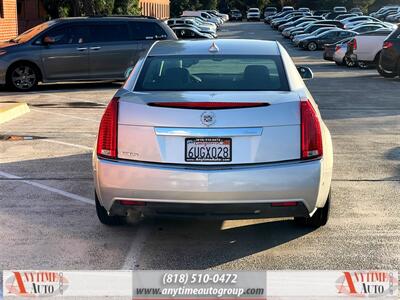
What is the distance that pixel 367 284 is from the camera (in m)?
4.42

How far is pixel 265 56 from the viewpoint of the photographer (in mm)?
5902

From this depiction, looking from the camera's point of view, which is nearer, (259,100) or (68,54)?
(259,100)

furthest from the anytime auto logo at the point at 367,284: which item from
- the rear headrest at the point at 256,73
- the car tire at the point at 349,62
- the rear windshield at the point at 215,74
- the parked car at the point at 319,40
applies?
the parked car at the point at 319,40

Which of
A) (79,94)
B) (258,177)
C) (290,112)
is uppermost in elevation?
(290,112)

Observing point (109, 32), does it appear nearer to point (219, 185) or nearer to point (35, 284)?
point (219, 185)

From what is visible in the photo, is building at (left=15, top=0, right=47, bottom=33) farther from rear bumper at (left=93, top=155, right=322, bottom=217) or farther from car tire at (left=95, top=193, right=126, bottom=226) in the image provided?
rear bumper at (left=93, top=155, right=322, bottom=217)

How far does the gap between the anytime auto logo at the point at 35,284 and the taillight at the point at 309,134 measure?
2012 mm

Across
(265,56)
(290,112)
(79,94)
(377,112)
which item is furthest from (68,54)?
(290,112)

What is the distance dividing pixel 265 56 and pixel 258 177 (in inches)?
61.7

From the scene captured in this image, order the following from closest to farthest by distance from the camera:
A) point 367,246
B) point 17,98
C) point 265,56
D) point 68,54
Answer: point 367,246 → point 265,56 → point 17,98 → point 68,54

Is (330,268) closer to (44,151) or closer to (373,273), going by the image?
(373,273)

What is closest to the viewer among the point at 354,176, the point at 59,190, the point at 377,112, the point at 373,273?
the point at 373,273

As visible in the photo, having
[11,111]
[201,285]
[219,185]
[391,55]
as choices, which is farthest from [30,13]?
[201,285]

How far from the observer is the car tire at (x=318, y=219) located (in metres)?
5.51
